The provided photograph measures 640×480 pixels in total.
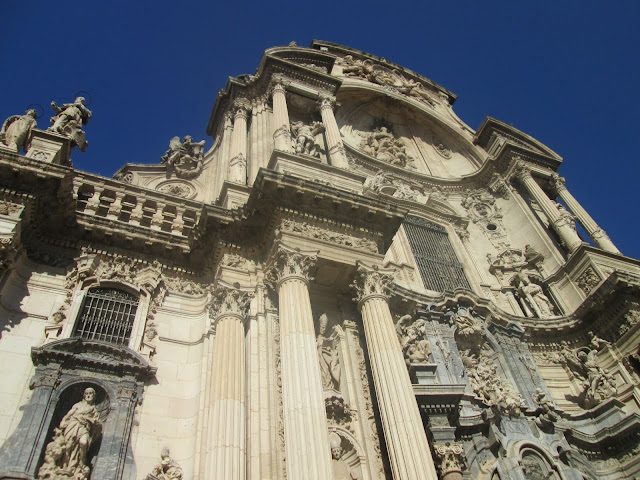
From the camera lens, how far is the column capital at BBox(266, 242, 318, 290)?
1234 cm

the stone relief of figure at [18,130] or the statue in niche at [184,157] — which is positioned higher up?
the statue in niche at [184,157]

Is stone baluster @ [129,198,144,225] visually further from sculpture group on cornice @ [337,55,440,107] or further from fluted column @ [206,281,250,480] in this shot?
sculpture group on cornice @ [337,55,440,107]

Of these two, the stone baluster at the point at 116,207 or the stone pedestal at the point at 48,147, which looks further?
the stone baluster at the point at 116,207

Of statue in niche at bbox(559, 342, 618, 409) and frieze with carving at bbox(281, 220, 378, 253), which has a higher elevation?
frieze with carving at bbox(281, 220, 378, 253)

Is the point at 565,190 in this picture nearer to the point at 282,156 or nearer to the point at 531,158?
the point at 531,158

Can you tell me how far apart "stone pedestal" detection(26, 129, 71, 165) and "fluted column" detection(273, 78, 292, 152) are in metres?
5.89

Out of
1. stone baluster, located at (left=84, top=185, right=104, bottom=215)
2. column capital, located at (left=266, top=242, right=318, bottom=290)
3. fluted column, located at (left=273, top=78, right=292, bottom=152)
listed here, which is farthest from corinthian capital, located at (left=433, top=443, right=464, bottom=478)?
stone baluster, located at (left=84, top=185, right=104, bottom=215)

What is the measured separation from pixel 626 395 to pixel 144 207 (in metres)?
15.9

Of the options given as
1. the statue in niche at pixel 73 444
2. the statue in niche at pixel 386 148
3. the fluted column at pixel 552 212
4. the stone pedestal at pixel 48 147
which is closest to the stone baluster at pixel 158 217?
the stone pedestal at pixel 48 147

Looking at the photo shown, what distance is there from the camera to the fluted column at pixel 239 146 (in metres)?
17.1

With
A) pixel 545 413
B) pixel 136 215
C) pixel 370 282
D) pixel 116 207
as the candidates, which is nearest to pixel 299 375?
pixel 370 282

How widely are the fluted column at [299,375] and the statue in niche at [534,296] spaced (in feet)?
39.6

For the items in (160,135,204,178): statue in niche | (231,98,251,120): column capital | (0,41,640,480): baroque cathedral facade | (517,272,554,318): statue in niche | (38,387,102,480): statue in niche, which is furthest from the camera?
(517,272,554,318): statue in niche

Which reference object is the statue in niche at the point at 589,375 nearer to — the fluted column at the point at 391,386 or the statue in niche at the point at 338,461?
the fluted column at the point at 391,386
